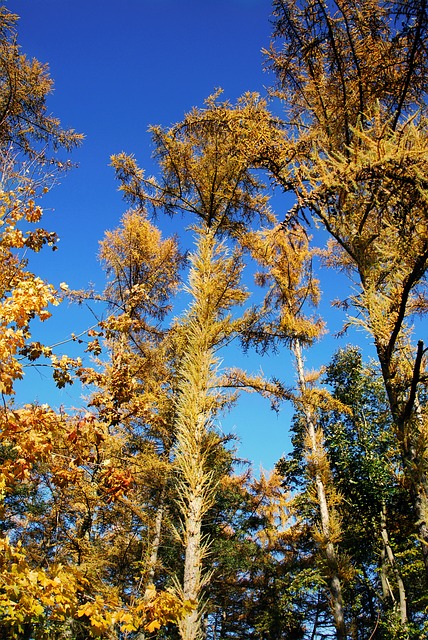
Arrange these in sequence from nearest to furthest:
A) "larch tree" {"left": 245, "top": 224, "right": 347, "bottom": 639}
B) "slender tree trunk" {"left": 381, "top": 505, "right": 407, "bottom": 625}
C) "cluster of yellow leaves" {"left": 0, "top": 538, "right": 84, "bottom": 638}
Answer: "cluster of yellow leaves" {"left": 0, "top": 538, "right": 84, "bottom": 638} < "larch tree" {"left": 245, "top": 224, "right": 347, "bottom": 639} < "slender tree trunk" {"left": 381, "top": 505, "right": 407, "bottom": 625}

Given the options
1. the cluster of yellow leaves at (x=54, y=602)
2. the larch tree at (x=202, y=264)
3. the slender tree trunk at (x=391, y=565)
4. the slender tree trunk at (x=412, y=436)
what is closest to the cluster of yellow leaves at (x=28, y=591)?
the cluster of yellow leaves at (x=54, y=602)

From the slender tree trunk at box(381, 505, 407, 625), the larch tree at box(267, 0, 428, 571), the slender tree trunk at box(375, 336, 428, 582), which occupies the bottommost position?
the slender tree trunk at box(381, 505, 407, 625)

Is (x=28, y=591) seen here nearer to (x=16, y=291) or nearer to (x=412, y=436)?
(x=16, y=291)

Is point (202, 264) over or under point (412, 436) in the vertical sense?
over

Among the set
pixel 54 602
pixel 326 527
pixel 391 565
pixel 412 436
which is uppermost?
pixel 412 436

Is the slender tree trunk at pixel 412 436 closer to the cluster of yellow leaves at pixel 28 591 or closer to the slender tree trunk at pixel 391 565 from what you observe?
the cluster of yellow leaves at pixel 28 591

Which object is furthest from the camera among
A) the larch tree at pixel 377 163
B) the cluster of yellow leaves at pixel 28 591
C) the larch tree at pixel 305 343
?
the larch tree at pixel 305 343

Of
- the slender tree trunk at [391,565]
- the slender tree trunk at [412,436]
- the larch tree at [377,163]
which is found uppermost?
the larch tree at [377,163]

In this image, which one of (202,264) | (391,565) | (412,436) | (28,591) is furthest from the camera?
(391,565)

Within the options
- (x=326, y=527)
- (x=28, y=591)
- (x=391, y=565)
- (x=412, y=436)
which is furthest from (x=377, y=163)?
(x=391, y=565)

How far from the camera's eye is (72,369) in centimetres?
338

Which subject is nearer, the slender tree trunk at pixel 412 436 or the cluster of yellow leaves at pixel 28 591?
the cluster of yellow leaves at pixel 28 591

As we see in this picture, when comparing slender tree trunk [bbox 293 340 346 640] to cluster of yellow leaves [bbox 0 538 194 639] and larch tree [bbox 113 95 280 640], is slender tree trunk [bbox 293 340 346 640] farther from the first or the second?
cluster of yellow leaves [bbox 0 538 194 639]

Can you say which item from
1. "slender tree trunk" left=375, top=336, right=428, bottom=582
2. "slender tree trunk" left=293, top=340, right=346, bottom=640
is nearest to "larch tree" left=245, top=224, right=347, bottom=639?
"slender tree trunk" left=293, top=340, right=346, bottom=640
